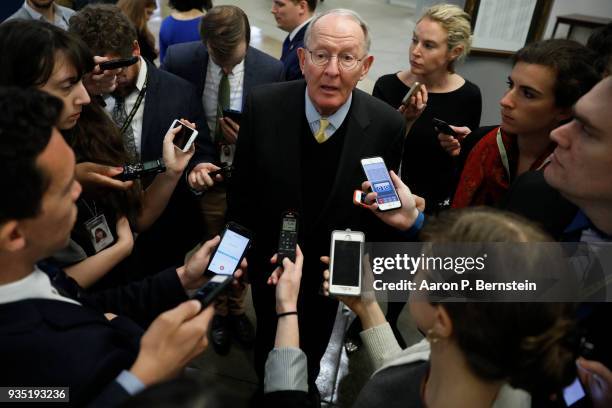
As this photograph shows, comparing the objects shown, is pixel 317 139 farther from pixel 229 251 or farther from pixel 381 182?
pixel 229 251

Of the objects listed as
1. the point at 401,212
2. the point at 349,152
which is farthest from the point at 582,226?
the point at 349,152

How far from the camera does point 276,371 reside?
4.33 feet

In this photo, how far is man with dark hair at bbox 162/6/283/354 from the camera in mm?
2619

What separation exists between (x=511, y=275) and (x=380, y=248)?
1.04 meters

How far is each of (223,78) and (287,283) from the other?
5.64ft

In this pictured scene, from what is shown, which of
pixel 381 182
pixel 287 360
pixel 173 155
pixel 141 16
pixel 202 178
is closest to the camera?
pixel 287 360

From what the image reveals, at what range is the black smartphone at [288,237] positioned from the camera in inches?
67.4

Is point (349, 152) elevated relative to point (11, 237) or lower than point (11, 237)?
lower

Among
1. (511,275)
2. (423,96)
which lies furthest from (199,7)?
(511,275)

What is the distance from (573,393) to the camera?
1.14m

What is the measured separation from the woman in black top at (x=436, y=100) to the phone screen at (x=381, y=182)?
3.32 feet

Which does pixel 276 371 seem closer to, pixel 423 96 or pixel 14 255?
pixel 14 255

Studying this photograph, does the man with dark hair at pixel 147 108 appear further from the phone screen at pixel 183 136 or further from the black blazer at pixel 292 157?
the black blazer at pixel 292 157

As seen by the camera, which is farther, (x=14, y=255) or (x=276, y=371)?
(x=276, y=371)
